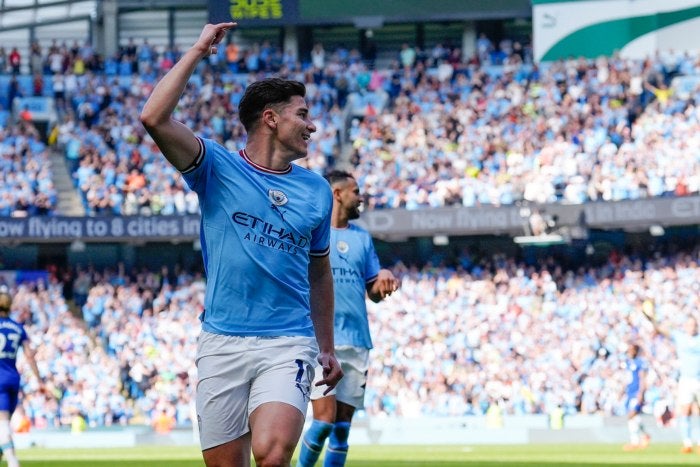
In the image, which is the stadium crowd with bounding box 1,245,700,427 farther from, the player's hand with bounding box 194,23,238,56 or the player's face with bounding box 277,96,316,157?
the player's hand with bounding box 194,23,238,56

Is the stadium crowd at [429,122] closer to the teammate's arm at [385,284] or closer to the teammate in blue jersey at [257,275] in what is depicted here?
the teammate's arm at [385,284]

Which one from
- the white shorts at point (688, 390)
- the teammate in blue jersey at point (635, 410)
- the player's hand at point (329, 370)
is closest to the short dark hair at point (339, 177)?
the player's hand at point (329, 370)

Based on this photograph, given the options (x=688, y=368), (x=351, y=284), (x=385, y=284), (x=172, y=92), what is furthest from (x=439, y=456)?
(x=172, y=92)

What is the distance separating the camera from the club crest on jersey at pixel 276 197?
6660 millimetres

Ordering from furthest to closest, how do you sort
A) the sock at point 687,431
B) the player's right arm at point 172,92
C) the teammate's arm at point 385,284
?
the sock at point 687,431
the teammate's arm at point 385,284
the player's right arm at point 172,92

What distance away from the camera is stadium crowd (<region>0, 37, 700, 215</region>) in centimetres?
3312

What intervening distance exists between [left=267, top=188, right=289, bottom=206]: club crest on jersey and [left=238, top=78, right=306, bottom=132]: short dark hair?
0.42 metres

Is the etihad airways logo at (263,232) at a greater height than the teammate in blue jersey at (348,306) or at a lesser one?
greater

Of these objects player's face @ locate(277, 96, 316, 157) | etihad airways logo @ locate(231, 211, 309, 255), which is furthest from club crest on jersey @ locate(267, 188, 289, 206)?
player's face @ locate(277, 96, 316, 157)

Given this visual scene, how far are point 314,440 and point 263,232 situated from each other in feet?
15.0

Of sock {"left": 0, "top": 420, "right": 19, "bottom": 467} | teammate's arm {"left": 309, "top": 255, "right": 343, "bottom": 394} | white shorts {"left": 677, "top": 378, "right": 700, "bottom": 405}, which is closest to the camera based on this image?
teammate's arm {"left": 309, "top": 255, "right": 343, "bottom": 394}

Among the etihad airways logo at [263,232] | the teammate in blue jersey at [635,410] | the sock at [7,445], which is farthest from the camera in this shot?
the teammate in blue jersey at [635,410]

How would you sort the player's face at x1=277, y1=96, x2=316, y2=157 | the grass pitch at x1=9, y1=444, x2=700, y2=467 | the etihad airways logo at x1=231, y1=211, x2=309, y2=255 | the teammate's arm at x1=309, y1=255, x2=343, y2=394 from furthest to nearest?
the grass pitch at x1=9, y1=444, x2=700, y2=467, the teammate's arm at x1=309, y1=255, x2=343, y2=394, the player's face at x1=277, y1=96, x2=316, y2=157, the etihad airways logo at x1=231, y1=211, x2=309, y2=255

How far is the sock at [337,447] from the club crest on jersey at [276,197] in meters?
4.83
